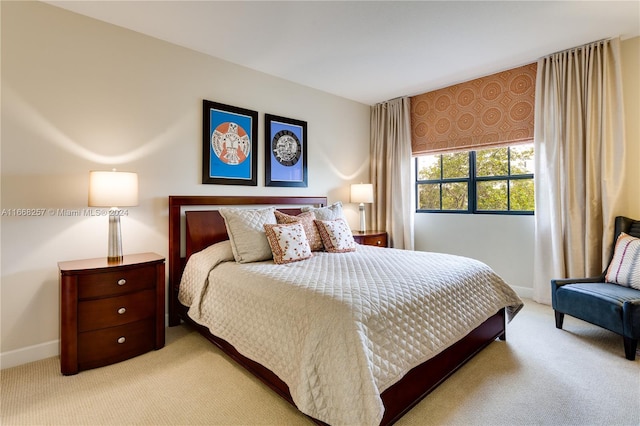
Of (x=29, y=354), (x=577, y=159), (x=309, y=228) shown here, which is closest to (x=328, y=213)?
(x=309, y=228)

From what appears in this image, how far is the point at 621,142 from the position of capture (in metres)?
2.91

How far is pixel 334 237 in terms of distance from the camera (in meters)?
3.08

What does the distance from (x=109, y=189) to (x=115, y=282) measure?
2.17ft

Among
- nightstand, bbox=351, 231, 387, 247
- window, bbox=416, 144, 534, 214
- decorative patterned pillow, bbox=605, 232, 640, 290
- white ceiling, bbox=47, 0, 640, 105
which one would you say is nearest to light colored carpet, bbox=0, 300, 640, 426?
decorative patterned pillow, bbox=605, 232, 640, 290

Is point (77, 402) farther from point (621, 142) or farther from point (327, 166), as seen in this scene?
point (621, 142)

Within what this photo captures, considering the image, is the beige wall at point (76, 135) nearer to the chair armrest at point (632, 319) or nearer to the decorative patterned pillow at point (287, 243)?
the decorative patterned pillow at point (287, 243)

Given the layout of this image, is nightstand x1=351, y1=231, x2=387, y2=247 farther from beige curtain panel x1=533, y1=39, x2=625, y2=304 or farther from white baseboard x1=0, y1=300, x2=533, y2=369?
white baseboard x1=0, y1=300, x2=533, y2=369

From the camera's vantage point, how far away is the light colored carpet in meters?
1.67

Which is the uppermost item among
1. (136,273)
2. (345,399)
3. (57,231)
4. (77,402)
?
(57,231)

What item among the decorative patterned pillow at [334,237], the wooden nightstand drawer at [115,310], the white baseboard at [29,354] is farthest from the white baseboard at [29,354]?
the decorative patterned pillow at [334,237]

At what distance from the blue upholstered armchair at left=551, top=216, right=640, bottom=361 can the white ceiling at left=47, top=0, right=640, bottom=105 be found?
177 cm

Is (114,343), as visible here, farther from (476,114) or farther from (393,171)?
(476,114)

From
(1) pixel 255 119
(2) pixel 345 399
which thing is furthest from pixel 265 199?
(2) pixel 345 399

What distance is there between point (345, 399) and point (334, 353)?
0.61 ft
